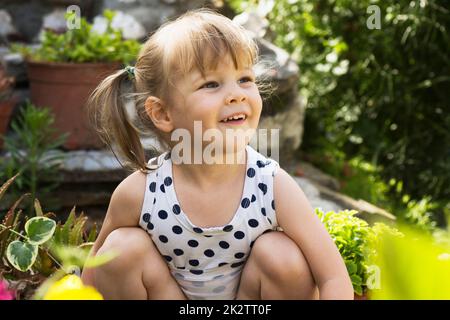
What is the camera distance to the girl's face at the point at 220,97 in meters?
1.71

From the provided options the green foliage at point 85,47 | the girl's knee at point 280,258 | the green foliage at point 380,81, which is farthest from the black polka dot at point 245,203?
the green foliage at point 380,81

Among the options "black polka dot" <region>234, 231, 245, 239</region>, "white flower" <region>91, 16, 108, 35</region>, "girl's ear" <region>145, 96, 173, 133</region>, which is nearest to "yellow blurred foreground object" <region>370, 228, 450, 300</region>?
"black polka dot" <region>234, 231, 245, 239</region>

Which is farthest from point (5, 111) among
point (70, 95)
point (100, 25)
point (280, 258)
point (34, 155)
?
point (280, 258)

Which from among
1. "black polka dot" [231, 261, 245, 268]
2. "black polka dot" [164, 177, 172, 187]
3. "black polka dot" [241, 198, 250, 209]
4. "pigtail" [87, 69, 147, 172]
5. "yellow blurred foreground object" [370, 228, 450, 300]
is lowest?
"black polka dot" [231, 261, 245, 268]

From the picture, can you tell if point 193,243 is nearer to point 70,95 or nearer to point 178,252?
point 178,252

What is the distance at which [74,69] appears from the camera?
3.59 meters

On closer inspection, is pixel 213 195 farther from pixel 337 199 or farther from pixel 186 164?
pixel 337 199

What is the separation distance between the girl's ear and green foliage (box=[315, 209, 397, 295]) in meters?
0.58

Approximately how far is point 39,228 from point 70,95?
2.16 meters

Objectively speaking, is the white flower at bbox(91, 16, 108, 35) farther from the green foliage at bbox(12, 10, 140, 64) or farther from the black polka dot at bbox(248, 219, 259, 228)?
the black polka dot at bbox(248, 219, 259, 228)

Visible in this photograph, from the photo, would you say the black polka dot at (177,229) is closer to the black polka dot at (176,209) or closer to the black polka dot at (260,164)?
the black polka dot at (176,209)

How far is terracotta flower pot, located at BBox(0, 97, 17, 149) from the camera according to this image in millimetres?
3590
